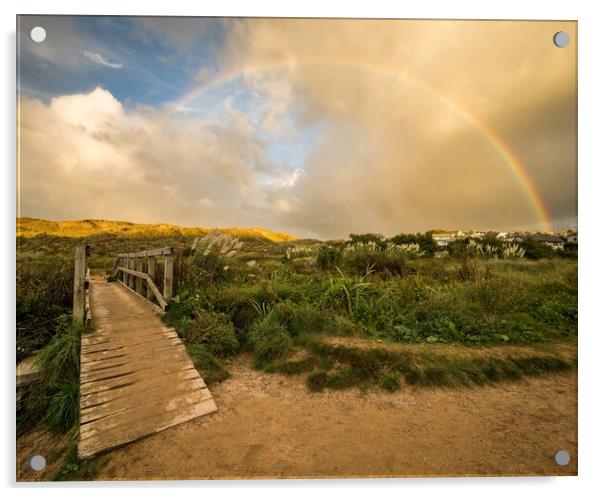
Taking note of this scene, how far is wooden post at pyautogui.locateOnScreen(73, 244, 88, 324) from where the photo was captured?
10.6 ft

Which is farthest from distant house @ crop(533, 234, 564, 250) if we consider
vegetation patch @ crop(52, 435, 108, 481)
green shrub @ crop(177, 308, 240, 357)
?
vegetation patch @ crop(52, 435, 108, 481)

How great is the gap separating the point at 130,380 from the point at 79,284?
171 centimetres

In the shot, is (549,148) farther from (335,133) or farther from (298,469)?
(298,469)

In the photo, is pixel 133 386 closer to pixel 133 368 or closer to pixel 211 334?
pixel 133 368

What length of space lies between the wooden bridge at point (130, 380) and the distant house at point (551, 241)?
4.17 m

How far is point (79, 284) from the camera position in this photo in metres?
3.33

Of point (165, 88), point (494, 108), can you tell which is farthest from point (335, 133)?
point (165, 88)

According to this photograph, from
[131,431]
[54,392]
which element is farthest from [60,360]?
[131,431]

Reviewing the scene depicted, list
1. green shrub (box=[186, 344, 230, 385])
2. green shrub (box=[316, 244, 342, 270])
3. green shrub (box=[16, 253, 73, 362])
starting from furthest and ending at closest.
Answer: green shrub (box=[316, 244, 342, 270]) → green shrub (box=[16, 253, 73, 362]) → green shrub (box=[186, 344, 230, 385])

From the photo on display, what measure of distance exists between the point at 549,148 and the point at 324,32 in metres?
2.71

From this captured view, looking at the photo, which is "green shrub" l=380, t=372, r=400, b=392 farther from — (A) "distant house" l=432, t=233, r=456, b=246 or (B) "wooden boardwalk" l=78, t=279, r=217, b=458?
(A) "distant house" l=432, t=233, r=456, b=246

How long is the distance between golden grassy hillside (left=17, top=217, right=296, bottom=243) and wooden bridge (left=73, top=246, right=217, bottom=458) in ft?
1.14

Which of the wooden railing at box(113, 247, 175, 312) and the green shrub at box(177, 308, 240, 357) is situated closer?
the green shrub at box(177, 308, 240, 357)

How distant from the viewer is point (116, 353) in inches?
110
